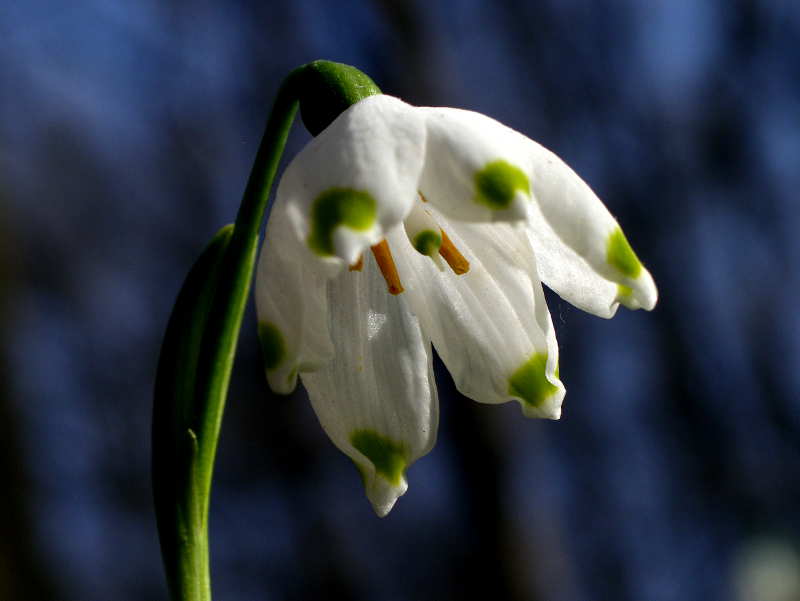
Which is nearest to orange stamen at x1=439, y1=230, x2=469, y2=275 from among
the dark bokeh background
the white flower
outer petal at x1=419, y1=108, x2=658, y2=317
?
the white flower

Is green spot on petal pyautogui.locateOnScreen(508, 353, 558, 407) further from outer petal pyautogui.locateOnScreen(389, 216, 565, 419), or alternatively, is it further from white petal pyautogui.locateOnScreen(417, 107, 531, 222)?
white petal pyautogui.locateOnScreen(417, 107, 531, 222)

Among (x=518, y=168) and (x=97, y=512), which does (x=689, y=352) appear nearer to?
(x=97, y=512)

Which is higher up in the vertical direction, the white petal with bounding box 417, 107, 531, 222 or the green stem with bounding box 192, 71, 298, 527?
the white petal with bounding box 417, 107, 531, 222

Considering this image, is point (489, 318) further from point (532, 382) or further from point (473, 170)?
point (473, 170)

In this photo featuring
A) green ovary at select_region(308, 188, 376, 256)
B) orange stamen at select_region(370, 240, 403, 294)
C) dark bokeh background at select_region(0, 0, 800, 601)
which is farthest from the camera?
dark bokeh background at select_region(0, 0, 800, 601)

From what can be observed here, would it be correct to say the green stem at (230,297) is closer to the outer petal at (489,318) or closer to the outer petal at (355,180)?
the outer petal at (355,180)

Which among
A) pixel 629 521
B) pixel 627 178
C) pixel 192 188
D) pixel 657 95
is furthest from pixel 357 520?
pixel 657 95

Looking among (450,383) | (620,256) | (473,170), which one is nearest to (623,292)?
(620,256)
